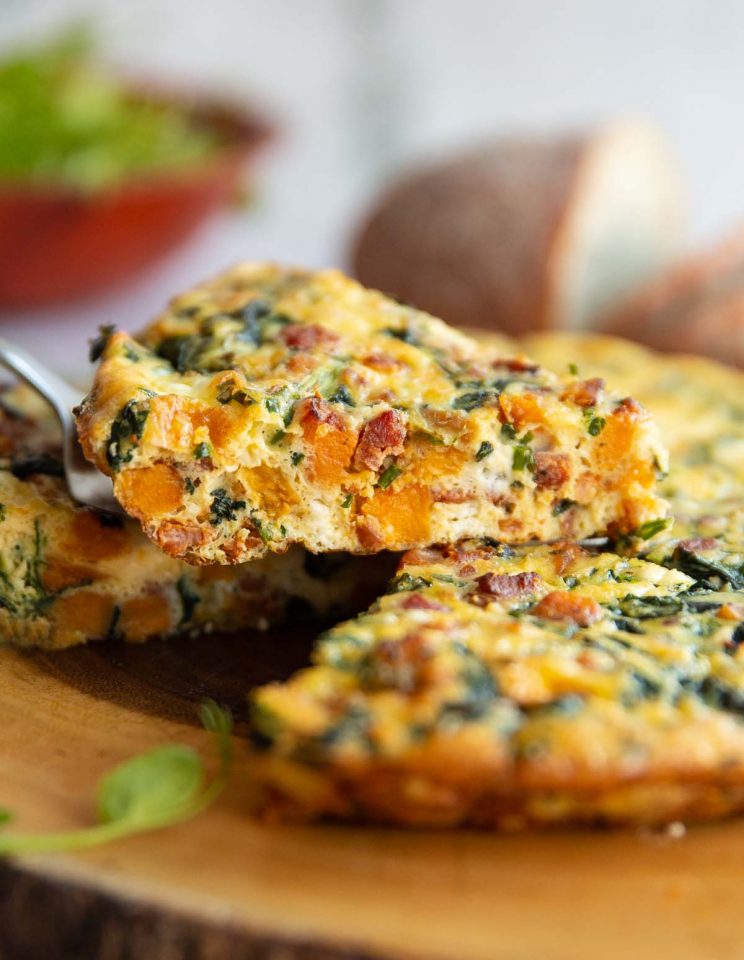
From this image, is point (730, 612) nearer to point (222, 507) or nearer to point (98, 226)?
point (222, 507)

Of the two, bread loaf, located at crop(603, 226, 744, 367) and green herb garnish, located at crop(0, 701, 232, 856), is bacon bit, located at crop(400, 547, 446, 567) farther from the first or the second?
bread loaf, located at crop(603, 226, 744, 367)

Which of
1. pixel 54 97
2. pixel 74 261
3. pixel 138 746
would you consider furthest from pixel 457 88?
pixel 138 746

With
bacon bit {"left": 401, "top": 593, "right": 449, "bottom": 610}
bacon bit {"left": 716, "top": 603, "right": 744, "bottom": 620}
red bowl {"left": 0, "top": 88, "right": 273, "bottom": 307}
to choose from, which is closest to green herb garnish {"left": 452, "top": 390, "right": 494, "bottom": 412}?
bacon bit {"left": 401, "top": 593, "right": 449, "bottom": 610}

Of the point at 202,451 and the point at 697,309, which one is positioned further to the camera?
the point at 697,309

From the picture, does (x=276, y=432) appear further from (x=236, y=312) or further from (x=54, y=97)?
(x=54, y=97)

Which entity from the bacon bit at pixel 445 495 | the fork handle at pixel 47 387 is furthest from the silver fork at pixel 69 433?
the bacon bit at pixel 445 495

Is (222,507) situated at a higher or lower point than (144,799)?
higher

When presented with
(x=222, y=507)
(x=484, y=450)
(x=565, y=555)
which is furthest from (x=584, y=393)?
(x=222, y=507)
